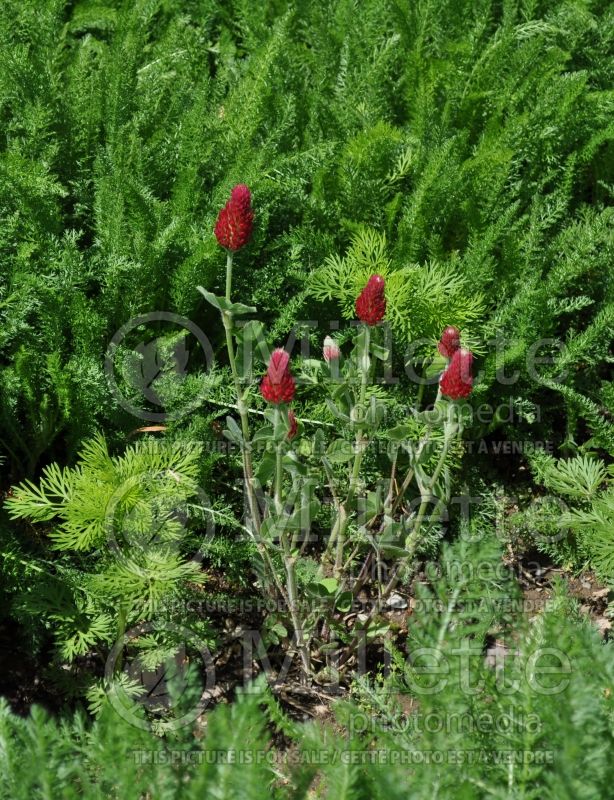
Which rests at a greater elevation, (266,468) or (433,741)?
(266,468)

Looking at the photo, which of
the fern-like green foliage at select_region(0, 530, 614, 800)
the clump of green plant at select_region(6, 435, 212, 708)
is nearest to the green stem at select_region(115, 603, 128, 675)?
the clump of green plant at select_region(6, 435, 212, 708)

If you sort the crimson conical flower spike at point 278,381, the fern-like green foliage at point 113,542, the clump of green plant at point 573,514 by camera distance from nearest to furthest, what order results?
the crimson conical flower spike at point 278,381 < the fern-like green foliage at point 113,542 < the clump of green plant at point 573,514

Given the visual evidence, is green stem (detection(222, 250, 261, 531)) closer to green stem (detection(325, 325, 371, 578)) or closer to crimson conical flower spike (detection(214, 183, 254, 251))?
crimson conical flower spike (detection(214, 183, 254, 251))

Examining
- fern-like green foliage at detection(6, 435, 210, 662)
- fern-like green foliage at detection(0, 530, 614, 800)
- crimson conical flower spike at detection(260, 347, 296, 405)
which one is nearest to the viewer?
fern-like green foliage at detection(0, 530, 614, 800)

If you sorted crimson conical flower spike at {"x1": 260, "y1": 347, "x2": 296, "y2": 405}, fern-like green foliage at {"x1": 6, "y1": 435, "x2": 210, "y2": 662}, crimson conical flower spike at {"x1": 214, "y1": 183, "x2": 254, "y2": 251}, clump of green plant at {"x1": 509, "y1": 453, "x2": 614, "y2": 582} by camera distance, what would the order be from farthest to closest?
clump of green plant at {"x1": 509, "y1": 453, "x2": 614, "y2": 582} → fern-like green foliage at {"x1": 6, "y1": 435, "x2": 210, "y2": 662} → crimson conical flower spike at {"x1": 214, "y1": 183, "x2": 254, "y2": 251} → crimson conical flower spike at {"x1": 260, "y1": 347, "x2": 296, "y2": 405}

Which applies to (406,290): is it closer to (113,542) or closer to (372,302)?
(372,302)

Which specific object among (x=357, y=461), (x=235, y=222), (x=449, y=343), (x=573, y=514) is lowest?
(x=573, y=514)

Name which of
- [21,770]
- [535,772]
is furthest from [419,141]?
[21,770]

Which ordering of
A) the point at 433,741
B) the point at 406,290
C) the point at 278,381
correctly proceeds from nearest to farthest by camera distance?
the point at 433,741, the point at 278,381, the point at 406,290

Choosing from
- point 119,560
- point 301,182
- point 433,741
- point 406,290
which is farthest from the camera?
point 301,182

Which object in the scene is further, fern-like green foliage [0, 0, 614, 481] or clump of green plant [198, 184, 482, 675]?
fern-like green foliage [0, 0, 614, 481]

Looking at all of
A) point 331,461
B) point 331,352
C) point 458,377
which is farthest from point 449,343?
point 331,461

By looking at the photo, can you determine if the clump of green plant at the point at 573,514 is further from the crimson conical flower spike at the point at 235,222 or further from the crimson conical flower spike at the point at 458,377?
the crimson conical flower spike at the point at 235,222

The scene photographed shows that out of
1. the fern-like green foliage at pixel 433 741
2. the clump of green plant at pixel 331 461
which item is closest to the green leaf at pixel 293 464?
the clump of green plant at pixel 331 461
